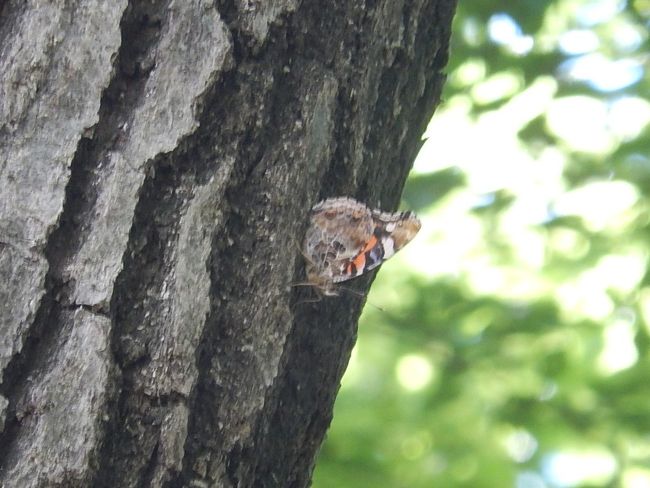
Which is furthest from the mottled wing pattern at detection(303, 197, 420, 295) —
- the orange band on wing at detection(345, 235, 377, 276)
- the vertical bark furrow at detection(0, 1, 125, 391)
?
the vertical bark furrow at detection(0, 1, 125, 391)

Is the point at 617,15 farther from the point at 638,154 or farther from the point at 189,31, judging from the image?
the point at 189,31

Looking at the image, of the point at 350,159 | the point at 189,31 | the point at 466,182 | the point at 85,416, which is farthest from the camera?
the point at 466,182

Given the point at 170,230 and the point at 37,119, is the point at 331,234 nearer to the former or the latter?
the point at 170,230

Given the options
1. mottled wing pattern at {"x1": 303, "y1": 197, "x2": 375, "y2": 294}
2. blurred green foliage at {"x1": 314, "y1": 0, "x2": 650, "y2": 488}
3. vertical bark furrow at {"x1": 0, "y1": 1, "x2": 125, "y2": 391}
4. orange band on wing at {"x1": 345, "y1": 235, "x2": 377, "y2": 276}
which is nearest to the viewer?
vertical bark furrow at {"x1": 0, "y1": 1, "x2": 125, "y2": 391}

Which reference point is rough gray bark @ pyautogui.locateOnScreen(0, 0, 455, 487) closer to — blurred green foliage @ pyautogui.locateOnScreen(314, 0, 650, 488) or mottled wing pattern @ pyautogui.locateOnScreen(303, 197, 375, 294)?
mottled wing pattern @ pyautogui.locateOnScreen(303, 197, 375, 294)

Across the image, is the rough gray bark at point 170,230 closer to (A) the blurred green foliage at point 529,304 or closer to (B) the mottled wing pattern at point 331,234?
(B) the mottled wing pattern at point 331,234

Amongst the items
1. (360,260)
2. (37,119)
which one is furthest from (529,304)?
(37,119)

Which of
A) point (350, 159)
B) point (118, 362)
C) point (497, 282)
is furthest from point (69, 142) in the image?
point (497, 282)
